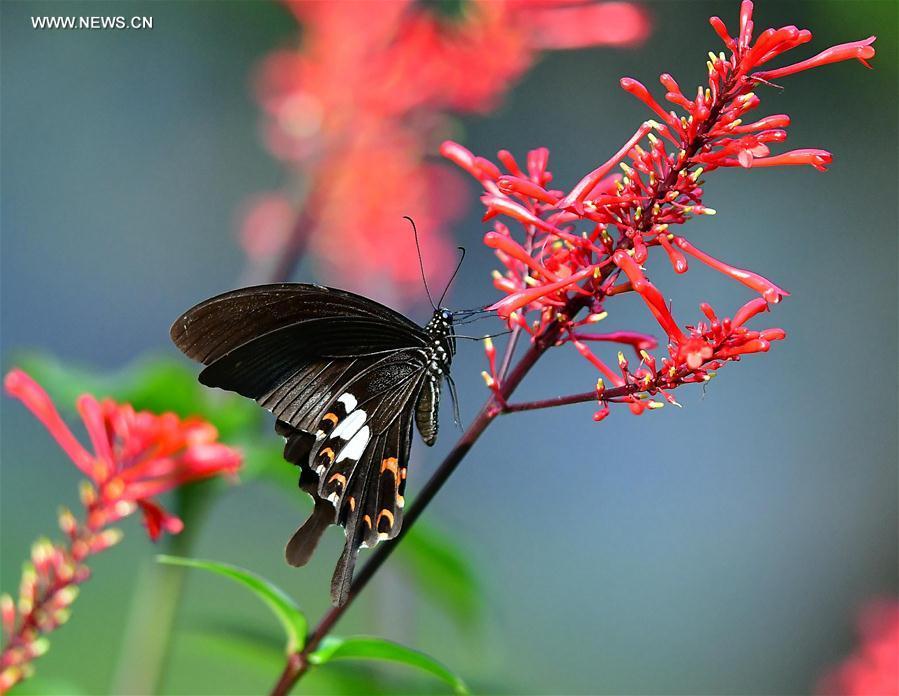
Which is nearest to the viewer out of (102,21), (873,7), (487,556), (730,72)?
(730,72)

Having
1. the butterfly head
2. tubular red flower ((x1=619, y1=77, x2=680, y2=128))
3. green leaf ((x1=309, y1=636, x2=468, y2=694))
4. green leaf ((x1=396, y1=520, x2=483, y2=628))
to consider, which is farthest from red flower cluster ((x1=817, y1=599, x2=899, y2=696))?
tubular red flower ((x1=619, y1=77, x2=680, y2=128))

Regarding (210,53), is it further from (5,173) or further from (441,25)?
(441,25)

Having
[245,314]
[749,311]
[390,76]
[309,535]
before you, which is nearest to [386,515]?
[309,535]

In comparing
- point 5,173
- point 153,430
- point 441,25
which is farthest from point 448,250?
point 5,173

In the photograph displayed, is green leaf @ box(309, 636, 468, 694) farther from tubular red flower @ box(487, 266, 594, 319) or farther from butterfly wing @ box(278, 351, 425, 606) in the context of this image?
tubular red flower @ box(487, 266, 594, 319)

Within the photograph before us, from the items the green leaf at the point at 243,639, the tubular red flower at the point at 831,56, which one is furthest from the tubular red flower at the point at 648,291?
the green leaf at the point at 243,639

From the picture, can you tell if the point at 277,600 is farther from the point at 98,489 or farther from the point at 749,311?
the point at 749,311
